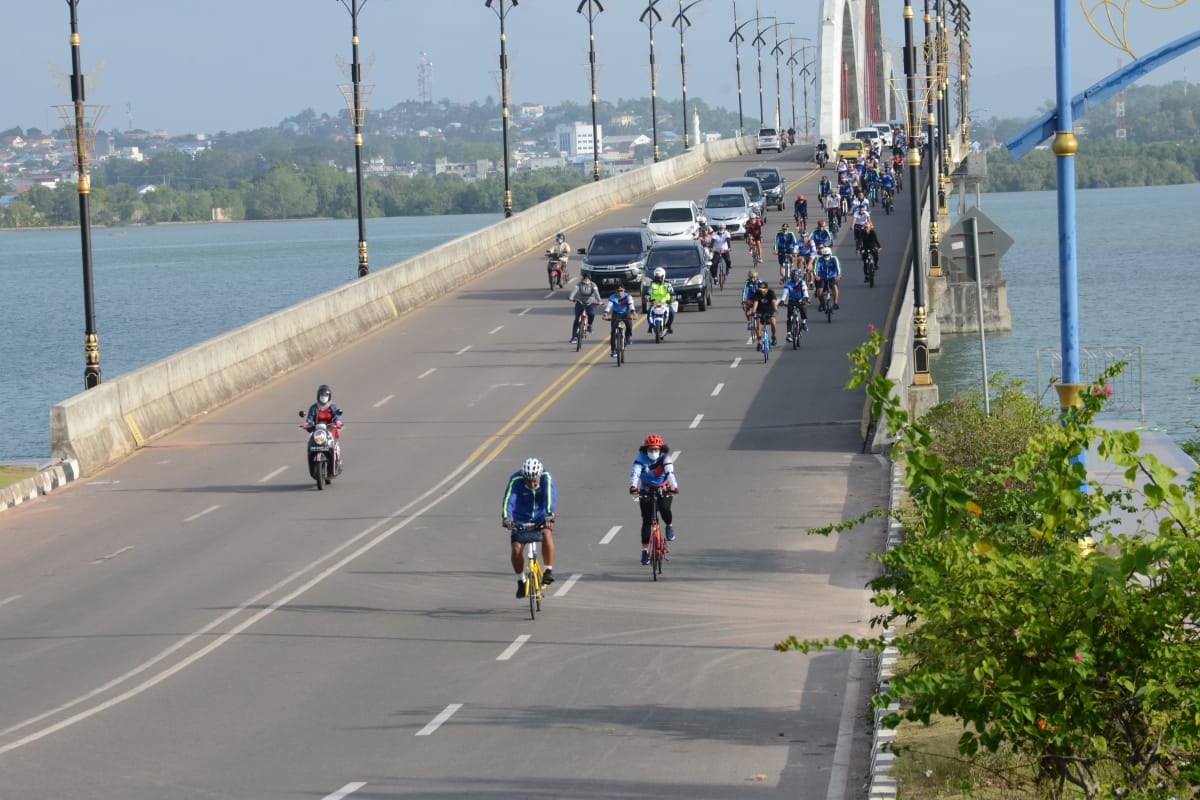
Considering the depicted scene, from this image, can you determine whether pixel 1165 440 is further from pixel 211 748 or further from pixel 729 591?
pixel 211 748

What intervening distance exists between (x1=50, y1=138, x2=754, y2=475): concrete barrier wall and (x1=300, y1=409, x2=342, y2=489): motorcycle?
4315 mm

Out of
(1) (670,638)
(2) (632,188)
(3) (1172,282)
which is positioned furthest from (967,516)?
(3) (1172,282)

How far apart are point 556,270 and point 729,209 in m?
11.9

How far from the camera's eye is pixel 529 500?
18500 millimetres

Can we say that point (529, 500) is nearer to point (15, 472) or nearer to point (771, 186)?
point (15, 472)

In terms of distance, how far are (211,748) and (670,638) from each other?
4966mm

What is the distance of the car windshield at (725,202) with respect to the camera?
62.1 m

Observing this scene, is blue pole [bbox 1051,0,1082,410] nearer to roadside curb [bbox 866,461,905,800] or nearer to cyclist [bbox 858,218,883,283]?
roadside curb [bbox 866,461,905,800]

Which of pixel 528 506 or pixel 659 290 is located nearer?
pixel 528 506

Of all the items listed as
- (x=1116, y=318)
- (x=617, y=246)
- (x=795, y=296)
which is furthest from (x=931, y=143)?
(x=1116, y=318)

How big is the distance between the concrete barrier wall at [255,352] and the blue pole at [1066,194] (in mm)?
18202

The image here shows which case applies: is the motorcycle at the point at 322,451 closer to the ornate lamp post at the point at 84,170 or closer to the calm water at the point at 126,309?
the ornate lamp post at the point at 84,170

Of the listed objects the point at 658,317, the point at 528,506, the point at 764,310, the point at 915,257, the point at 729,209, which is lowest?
the point at 528,506

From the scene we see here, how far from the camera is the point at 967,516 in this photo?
372 inches
